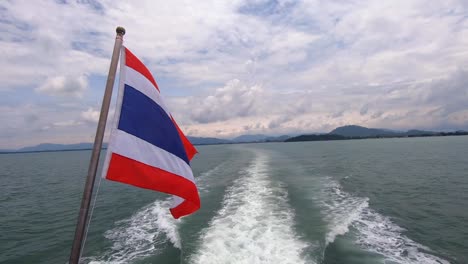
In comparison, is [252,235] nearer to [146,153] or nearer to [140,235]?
[140,235]

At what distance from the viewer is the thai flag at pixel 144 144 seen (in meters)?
4.15

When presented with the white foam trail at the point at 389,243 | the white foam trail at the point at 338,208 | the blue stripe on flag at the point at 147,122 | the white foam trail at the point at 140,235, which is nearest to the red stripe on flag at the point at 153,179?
the blue stripe on flag at the point at 147,122

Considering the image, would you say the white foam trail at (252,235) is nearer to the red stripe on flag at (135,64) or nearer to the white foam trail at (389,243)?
the white foam trail at (389,243)

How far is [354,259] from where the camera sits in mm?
9477

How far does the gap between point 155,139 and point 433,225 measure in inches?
613

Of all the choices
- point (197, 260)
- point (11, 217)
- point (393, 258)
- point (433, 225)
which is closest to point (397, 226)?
point (433, 225)

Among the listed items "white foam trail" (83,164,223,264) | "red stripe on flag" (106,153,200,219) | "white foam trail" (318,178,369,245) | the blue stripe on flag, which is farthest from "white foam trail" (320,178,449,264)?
the blue stripe on flag

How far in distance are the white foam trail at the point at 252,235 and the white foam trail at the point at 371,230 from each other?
80.7 inches

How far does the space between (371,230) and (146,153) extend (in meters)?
12.3

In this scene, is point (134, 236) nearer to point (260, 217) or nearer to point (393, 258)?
point (260, 217)

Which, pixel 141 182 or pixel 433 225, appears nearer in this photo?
pixel 141 182

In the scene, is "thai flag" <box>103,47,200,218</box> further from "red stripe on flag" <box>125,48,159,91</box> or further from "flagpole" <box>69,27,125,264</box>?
"flagpole" <box>69,27,125,264</box>

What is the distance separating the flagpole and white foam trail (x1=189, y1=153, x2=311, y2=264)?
22.5 ft

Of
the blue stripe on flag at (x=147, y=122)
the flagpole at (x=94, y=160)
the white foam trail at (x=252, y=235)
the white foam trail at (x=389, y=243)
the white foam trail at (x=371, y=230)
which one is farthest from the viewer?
the white foam trail at (x=371, y=230)
